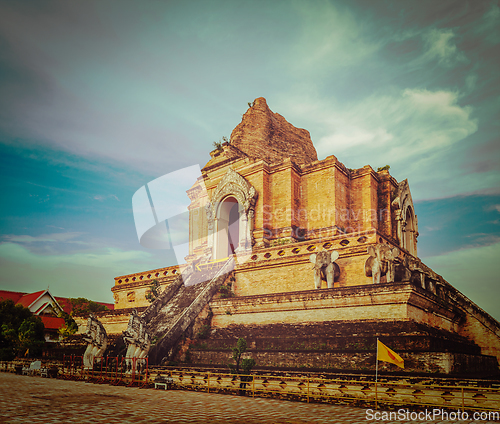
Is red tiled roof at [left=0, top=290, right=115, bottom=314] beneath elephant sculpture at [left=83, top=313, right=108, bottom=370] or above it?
above

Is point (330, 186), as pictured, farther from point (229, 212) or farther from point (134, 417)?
point (134, 417)

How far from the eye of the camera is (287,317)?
13.2 metres

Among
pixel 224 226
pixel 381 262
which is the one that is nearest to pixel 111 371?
pixel 381 262

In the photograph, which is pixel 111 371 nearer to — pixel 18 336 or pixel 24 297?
pixel 18 336

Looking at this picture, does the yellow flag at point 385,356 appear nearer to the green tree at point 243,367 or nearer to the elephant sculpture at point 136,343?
the green tree at point 243,367

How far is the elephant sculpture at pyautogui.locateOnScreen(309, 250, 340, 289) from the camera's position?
14.5m

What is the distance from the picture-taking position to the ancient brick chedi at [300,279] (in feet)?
36.1

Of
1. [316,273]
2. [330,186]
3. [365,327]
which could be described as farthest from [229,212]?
[365,327]

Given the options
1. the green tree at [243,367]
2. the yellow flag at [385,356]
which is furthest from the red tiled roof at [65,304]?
the yellow flag at [385,356]

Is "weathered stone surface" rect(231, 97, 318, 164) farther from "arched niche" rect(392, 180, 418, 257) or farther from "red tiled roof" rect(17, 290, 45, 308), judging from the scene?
"red tiled roof" rect(17, 290, 45, 308)

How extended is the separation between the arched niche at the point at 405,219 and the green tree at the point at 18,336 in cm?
1915

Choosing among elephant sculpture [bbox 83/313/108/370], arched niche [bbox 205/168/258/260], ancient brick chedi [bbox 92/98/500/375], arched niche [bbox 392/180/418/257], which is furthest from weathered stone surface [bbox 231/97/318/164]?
elephant sculpture [bbox 83/313/108/370]

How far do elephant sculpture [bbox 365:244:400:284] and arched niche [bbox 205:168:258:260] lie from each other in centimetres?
821

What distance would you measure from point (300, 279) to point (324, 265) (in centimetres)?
196
